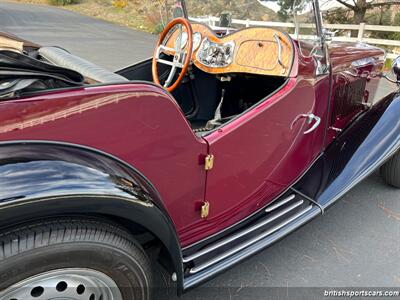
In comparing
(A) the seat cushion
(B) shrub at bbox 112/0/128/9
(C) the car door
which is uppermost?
(B) shrub at bbox 112/0/128/9

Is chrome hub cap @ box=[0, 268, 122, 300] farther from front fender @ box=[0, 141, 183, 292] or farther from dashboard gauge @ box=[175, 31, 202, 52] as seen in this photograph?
dashboard gauge @ box=[175, 31, 202, 52]

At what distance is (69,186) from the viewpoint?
1.26m

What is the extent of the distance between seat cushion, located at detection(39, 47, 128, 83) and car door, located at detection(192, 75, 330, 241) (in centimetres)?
56

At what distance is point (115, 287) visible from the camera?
1472 millimetres

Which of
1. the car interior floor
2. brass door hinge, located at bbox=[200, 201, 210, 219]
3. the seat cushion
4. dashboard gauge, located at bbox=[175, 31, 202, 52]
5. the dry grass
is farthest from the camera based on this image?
the dry grass

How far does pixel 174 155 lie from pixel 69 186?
552 mm

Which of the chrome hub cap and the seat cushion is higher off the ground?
the seat cushion

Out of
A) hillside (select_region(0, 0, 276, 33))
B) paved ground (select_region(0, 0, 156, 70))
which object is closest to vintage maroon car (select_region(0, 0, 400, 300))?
hillside (select_region(0, 0, 276, 33))

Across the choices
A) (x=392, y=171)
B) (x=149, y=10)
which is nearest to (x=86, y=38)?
(x=149, y=10)

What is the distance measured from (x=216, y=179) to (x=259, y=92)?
1.05 metres

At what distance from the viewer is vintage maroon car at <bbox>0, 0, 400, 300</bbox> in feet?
4.13

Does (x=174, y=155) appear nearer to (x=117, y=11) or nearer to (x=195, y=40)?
(x=195, y=40)

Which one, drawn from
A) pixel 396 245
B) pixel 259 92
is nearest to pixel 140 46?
pixel 259 92

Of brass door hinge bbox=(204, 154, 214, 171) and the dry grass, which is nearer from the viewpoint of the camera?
brass door hinge bbox=(204, 154, 214, 171)
